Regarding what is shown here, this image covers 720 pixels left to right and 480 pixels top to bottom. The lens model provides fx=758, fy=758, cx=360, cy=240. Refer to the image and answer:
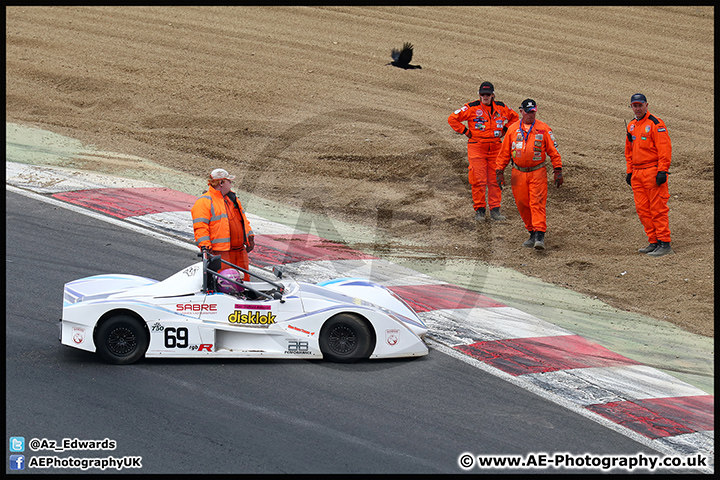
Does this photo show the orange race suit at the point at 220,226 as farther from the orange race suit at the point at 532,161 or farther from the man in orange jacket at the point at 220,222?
the orange race suit at the point at 532,161

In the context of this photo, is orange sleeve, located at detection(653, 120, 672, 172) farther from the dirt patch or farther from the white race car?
the white race car

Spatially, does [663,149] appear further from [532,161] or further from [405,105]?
[405,105]

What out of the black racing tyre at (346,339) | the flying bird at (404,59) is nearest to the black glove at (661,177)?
the black racing tyre at (346,339)

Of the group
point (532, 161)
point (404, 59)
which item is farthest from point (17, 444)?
point (404, 59)

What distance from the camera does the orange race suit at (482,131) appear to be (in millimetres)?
11703

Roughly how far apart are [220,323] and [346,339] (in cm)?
127

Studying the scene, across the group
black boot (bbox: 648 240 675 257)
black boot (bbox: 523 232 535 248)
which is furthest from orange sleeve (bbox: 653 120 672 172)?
black boot (bbox: 523 232 535 248)

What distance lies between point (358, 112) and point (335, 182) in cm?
320

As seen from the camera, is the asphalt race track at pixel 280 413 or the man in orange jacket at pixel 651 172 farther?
the man in orange jacket at pixel 651 172

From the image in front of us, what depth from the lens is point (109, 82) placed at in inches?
680

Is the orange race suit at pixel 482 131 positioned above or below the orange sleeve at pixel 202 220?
above

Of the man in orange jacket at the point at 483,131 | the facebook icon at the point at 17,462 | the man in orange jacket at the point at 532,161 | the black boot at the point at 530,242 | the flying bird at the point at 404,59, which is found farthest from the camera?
the flying bird at the point at 404,59

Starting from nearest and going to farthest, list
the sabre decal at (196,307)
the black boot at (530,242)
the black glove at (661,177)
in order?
→ the sabre decal at (196,307) < the black glove at (661,177) < the black boot at (530,242)

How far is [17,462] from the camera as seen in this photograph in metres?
6.05
